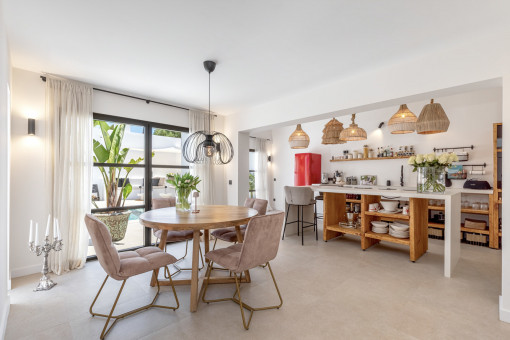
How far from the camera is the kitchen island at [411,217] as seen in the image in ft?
9.88

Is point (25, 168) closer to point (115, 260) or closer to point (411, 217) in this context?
point (115, 260)

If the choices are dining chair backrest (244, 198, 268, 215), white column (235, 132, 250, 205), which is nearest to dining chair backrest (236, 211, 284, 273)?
dining chair backrest (244, 198, 268, 215)

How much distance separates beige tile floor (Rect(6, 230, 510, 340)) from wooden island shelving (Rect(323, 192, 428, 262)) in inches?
13.4

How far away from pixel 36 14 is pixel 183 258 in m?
3.17

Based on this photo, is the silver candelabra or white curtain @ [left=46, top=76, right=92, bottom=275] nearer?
the silver candelabra

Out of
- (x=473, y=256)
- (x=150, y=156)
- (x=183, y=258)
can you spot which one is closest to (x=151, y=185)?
(x=150, y=156)

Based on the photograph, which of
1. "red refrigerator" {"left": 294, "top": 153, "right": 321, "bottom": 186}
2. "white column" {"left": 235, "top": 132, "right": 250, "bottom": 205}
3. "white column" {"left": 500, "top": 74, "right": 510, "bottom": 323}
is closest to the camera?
"white column" {"left": 500, "top": 74, "right": 510, "bottom": 323}

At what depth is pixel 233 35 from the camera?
7.47 ft

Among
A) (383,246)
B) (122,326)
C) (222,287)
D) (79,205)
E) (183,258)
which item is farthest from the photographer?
(383,246)

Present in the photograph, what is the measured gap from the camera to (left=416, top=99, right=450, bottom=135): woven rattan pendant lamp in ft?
10.7

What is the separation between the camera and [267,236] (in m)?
2.07

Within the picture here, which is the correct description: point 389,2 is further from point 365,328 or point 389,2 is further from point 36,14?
point 36,14

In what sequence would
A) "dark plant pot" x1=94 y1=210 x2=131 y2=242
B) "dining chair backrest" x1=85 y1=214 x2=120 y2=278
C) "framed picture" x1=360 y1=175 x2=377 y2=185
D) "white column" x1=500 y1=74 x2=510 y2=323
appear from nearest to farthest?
"dining chair backrest" x1=85 y1=214 x2=120 y2=278 < "white column" x1=500 y1=74 x2=510 y2=323 < "dark plant pot" x1=94 y1=210 x2=131 y2=242 < "framed picture" x1=360 y1=175 x2=377 y2=185

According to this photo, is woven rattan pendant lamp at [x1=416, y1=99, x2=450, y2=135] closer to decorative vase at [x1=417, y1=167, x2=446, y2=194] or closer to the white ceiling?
decorative vase at [x1=417, y1=167, x2=446, y2=194]
